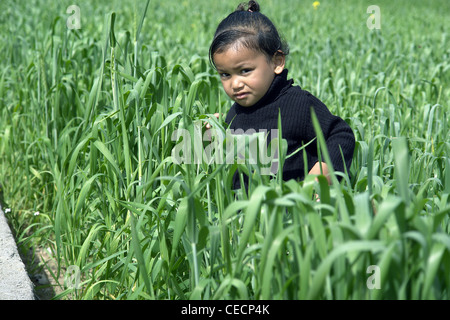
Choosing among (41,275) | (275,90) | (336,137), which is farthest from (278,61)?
(41,275)

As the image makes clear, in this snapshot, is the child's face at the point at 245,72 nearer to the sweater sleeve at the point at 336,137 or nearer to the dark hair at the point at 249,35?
the dark hair at the point at 249,35

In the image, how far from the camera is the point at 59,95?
2727mm

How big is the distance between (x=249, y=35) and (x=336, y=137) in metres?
0.48

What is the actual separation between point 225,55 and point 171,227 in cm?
65

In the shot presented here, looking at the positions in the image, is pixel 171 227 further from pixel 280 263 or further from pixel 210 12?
pixel 210 12

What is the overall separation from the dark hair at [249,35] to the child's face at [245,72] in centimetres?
2

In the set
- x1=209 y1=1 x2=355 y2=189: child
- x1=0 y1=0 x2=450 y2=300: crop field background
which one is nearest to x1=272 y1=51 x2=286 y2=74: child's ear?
x1=209 y1=1 x2=355 y2=189: child

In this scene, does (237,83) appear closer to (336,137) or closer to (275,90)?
(275,90)

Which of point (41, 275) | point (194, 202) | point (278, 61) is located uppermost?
point (278, 61)

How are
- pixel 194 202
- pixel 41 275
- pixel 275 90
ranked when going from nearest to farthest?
1. pixel 194 202
2. pixel 275 90
3. pixel 41 275

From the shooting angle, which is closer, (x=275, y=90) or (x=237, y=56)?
(x=237, y=56)

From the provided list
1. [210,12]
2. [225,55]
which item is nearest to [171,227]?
[225,55]

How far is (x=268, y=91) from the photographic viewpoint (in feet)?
6.59

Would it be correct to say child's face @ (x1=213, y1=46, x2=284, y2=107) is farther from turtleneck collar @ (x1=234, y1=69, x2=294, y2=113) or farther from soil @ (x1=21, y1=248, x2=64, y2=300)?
soil @ (x1=21, y1=248, x2=64, y2=300)
